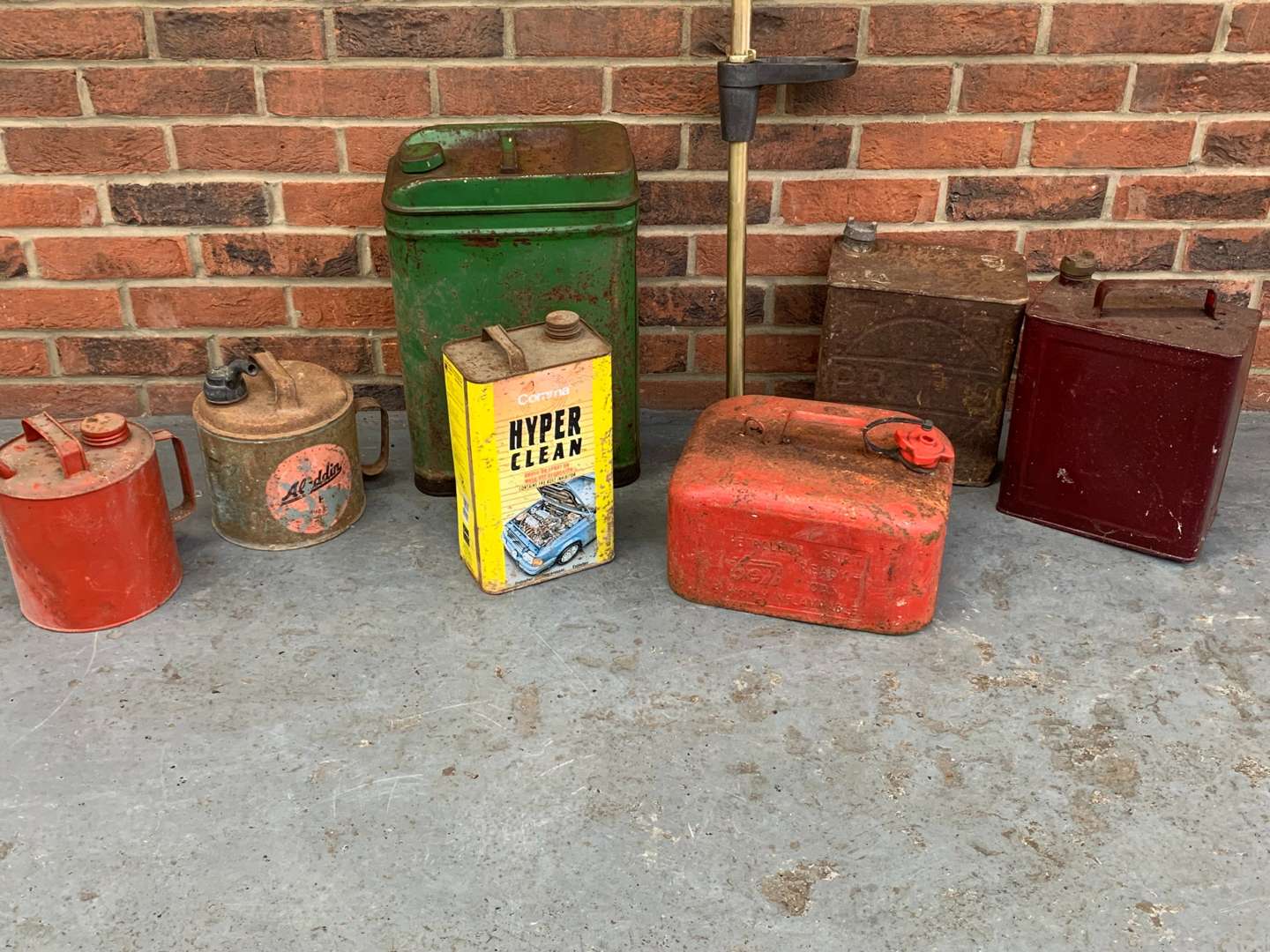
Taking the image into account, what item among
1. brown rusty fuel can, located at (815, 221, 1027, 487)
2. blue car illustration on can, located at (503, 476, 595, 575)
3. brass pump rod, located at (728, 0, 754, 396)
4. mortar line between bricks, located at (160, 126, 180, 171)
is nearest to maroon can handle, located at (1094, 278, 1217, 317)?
brown rusty fuel can, located at (815, 221, 1027, 487)

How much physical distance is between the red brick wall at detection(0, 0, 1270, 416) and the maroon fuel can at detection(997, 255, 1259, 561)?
0.32 meters

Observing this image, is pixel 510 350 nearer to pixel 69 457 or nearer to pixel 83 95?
pixel 69 457

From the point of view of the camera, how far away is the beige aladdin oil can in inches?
71.6

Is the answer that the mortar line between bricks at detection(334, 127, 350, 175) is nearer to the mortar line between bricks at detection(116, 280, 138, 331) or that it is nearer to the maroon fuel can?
the mortar line between bricks at detection(116, 280, 138, 331)

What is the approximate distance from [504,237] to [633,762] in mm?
867

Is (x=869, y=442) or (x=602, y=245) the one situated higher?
(x=602, y=245)

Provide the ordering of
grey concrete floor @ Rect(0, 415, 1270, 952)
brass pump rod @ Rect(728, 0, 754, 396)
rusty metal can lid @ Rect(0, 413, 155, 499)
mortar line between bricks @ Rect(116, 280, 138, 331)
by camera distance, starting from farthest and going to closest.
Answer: mortar line between bricks @ Rect(116, 280, 138, 331)
brass pump rod @ Rect(728, 0, 754, 396)
rusty metal can lid @ Rect(0, 413, 155, 499)
grey concrete floor @ Rect(0, 415, 1270, 952)

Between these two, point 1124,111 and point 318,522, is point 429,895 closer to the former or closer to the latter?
point 318,522

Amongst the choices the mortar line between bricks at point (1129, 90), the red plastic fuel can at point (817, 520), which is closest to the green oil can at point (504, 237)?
the red plastic fuel can at point (817, 520)

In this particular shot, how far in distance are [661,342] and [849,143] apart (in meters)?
0.52

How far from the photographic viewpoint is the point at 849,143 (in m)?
2.23

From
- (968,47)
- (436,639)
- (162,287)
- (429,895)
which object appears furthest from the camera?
(162,287)

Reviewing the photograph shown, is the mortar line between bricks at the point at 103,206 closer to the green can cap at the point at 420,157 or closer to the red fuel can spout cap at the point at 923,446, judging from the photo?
the green can cap at the point at 420,157

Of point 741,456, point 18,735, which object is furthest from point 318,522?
point 741,456
